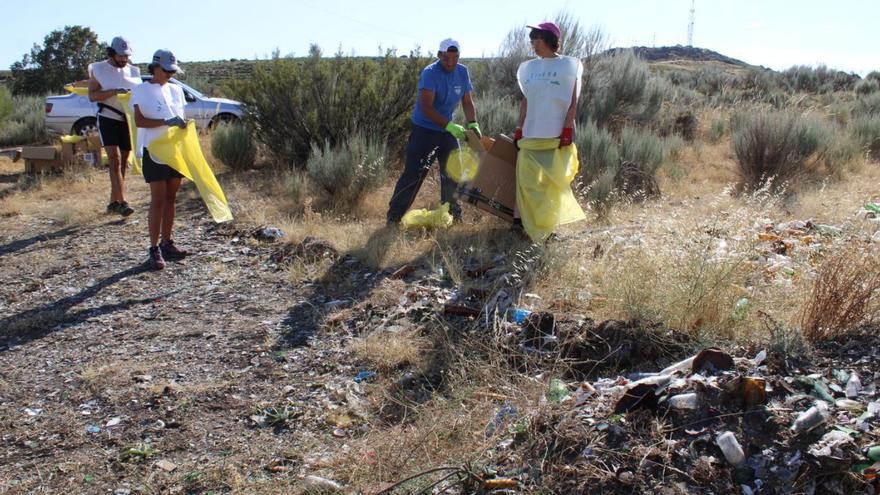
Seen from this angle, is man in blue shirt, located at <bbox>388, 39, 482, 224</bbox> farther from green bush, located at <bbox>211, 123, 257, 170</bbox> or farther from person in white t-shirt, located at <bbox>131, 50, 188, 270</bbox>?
green bush, located at <bbox>211, 123, 257, 170</bbox>

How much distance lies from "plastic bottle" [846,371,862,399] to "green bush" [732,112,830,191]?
593cm

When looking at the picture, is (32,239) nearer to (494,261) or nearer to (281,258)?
(281,258)

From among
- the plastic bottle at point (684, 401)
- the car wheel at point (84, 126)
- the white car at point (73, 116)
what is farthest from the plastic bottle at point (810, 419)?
the car wheel at point (84, 126)

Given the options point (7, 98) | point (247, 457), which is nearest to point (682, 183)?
point (247, 457)

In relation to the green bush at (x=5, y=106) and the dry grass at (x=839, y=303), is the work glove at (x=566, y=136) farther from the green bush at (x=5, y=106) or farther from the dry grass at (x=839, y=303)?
the green bush at (x=5, y=106)

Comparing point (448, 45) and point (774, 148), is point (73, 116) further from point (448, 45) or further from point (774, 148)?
point (774, 148)

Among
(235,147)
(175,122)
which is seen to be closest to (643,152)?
(235,147)

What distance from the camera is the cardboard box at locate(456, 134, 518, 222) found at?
5629mm

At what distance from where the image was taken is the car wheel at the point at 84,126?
13.3 m

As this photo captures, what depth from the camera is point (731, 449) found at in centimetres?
263

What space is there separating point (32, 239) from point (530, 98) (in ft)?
16.0

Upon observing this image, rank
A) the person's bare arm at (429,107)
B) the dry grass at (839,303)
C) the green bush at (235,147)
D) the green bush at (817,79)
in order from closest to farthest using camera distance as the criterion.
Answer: the dry grass at (839,303), the person's bare arm at (429,107), the green bush at (235,147), the green bush at (817,79)

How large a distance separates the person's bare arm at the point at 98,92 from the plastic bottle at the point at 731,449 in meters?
6.10

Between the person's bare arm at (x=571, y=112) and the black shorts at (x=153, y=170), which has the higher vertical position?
the person's bare arm at (x=571, y=112)
